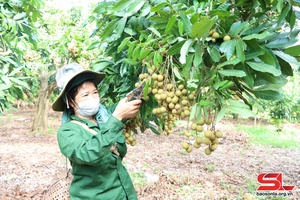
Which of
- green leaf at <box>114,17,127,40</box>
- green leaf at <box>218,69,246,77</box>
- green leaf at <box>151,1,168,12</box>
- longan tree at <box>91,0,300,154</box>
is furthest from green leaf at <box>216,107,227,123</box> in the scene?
green leaf at <box>114,17,127,40</box>

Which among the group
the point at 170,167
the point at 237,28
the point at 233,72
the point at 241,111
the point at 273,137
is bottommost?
the point at 273,137

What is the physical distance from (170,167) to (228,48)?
11.5 feet

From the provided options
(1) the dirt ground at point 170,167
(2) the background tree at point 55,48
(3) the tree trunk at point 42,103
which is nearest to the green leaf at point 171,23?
(2) the background tree at point 55,48

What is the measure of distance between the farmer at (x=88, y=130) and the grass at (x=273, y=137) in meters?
5.16

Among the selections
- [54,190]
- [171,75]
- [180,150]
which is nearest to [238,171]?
[180,150]

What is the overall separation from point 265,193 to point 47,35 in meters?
3.71

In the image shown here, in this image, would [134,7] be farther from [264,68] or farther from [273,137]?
[273,137]

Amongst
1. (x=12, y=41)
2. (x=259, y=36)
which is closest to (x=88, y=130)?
(x=259, y=36)

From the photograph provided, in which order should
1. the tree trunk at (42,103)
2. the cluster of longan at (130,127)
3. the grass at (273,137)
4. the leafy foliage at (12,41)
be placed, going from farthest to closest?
the tree trunk at (42,103) < the grass at (273,137) < the leafy foliage at (12,41) < the cluster of longan at (130,127)

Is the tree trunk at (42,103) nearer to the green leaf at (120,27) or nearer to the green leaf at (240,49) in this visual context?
the green leaf at (120,27)

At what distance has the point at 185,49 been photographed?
829 mm

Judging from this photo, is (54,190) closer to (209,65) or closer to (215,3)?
(209,65)

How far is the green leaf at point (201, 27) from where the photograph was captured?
745 millimetres

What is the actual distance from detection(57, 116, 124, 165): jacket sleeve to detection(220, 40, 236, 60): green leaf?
47 cm
